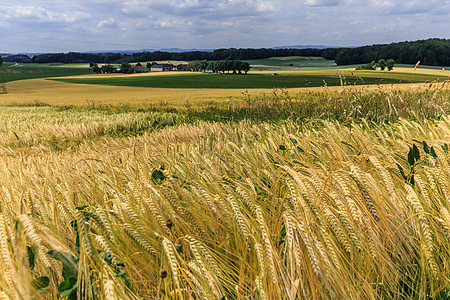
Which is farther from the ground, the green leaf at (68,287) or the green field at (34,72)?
the green field at (34,72)

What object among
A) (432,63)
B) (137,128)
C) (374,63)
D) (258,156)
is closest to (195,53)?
(374,63)

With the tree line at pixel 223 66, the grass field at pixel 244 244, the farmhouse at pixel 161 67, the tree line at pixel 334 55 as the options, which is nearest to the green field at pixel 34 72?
the farmhouse at pixel 161 67

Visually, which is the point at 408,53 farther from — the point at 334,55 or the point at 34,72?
the point at 34,72

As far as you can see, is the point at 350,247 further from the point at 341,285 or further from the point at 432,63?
the point at 432,63

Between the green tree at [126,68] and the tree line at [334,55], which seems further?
the green tree at [126,68]

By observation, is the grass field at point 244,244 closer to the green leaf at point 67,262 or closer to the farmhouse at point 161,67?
the green leaf at point 67,262

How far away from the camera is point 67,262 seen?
119cm

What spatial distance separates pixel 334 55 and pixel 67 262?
12578 centimetres

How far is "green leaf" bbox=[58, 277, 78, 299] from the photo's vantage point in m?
1.16

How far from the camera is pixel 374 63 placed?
68.6 meters

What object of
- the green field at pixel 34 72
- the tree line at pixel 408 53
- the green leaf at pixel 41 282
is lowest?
the green leaf at pixel 41 282

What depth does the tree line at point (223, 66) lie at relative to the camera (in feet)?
243

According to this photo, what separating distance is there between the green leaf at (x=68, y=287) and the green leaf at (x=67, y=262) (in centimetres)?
3

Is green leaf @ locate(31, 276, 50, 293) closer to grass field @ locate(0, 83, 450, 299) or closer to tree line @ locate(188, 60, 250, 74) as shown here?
grass field @ locate(0, 83, 450, 299)
